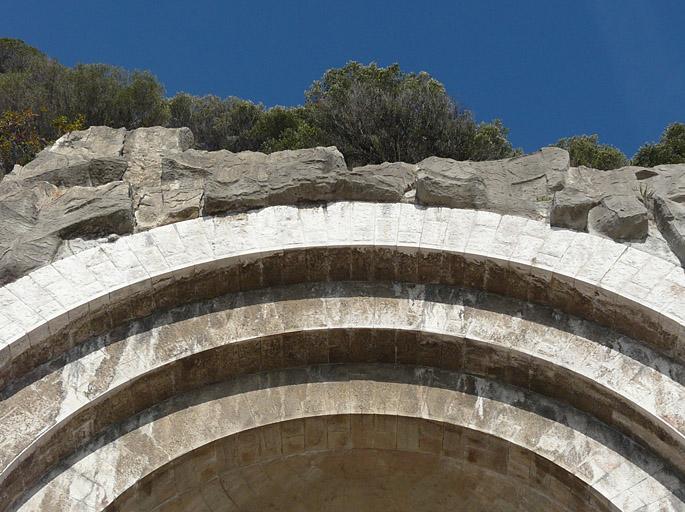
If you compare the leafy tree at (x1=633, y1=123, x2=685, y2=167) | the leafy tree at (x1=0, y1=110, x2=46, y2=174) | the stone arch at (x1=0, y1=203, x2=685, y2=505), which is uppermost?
the leafy tree at (x1=633, y1=123, x2=685, y2=167)

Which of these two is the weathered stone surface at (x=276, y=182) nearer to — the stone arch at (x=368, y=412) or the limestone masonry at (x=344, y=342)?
the limestone masonry at (x=344, y=342)

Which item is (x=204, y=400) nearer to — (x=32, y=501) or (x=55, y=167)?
(x=32, y=501)

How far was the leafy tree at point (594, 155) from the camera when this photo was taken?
15711mm

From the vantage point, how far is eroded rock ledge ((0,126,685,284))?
25.5ft

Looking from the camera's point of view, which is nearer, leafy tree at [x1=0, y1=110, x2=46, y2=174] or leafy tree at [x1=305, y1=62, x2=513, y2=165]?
leafy tree at [x1=0, y1=110, x2=46, y2=174]

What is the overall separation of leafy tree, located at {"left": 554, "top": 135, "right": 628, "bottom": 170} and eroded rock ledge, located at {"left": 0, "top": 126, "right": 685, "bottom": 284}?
7116 millimetres

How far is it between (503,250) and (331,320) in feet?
Result: 5.08

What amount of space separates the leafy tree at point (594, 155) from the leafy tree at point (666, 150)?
0.39 metres

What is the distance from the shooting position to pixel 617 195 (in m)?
8.13

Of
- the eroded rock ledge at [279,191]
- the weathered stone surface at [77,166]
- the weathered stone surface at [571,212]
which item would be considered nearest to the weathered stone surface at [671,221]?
the eroded rock ledge at [279,191]

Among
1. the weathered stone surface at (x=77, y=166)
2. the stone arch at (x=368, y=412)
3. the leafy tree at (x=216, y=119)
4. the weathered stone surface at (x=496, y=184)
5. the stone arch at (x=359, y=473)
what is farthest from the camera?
the leafy tree at (x=216, y=119)

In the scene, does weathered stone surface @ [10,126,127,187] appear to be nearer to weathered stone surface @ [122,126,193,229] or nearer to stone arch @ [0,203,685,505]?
weathered stone surface @ [122,126,193,229]

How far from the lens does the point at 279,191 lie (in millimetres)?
8172

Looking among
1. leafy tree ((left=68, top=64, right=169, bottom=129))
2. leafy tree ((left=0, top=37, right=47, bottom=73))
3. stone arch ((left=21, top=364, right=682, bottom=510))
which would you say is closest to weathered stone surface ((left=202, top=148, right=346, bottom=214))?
stone arch ((left=21, top=364, right=682, bottom=510))
